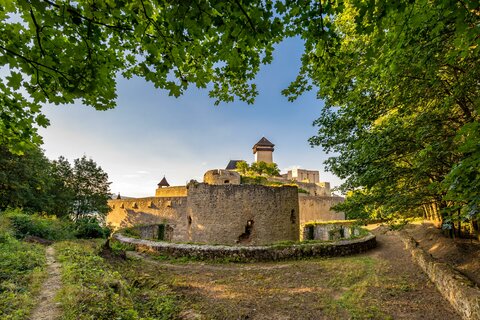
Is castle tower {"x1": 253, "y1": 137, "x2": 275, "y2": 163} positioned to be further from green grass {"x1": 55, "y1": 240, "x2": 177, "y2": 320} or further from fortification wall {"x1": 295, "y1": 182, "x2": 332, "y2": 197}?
green grass {"x1": 55, "y1": 240, "x2": 177, "y2": 320}

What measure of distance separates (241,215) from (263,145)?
121 feet

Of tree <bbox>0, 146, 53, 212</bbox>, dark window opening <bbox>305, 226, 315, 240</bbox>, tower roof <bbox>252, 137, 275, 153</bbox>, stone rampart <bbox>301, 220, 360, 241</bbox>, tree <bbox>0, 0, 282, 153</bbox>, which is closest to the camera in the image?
tree <bbox>0, 0, 282, 153</bbox>

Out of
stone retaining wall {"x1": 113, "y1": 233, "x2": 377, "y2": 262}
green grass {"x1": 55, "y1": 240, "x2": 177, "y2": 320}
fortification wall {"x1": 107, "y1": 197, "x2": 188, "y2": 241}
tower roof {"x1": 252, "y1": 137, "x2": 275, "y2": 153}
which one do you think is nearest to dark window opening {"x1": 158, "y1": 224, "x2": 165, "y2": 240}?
fortification wall {"x1": 107, "y1": 197, "x2": 188, "y2": 241}

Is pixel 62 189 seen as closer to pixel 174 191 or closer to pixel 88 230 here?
→ pixel 174 191

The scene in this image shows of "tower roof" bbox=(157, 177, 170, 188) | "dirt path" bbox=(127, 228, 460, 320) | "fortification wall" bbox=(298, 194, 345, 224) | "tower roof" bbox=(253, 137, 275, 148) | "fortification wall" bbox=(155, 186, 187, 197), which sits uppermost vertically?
"tower roof" bbox=(253, 137, 275, 148)

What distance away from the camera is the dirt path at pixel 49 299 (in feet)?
10.8

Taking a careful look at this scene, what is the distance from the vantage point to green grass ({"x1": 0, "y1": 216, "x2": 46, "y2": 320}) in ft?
10.8

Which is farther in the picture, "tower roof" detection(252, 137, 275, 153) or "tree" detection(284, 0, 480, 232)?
"tower roof" detection(252, 137, 275, 153)

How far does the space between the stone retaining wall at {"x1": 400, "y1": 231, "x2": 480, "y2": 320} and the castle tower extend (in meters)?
42.1

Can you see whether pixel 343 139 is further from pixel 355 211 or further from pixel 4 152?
pixel 4 152

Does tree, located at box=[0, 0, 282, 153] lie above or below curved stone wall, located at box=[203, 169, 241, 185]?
below

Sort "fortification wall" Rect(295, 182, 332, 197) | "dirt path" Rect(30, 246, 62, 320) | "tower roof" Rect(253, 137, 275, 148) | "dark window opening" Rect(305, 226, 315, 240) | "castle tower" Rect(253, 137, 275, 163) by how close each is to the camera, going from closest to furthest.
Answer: "dirt path" Rect(30, 246, 62, 320), "dark window opening" Rect(305, 226, 315, 240), "fortification wall" Rect(295, 182, 332, 197), "castle tower" Rect(253, 137, 275, 163), "tower roof" Rect(253, 137, 275, 148)

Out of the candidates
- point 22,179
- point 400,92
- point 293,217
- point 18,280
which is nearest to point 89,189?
point 22,179

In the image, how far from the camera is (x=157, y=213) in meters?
26.5
